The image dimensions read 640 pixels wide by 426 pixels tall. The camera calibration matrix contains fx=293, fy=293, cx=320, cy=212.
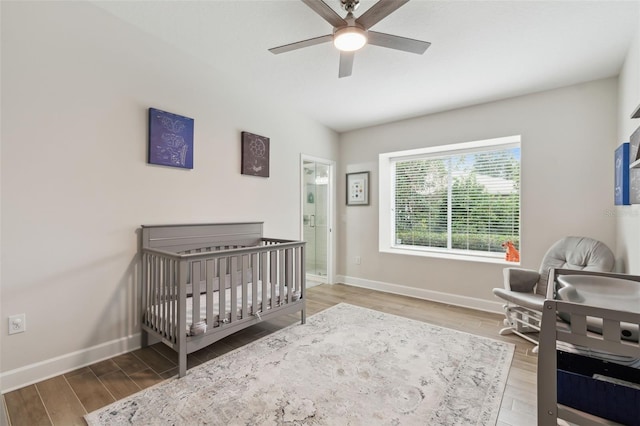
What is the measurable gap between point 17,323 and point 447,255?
13.3ft

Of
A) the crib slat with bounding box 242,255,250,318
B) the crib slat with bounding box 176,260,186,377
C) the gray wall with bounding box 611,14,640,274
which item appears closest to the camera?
the crib slat with bounding box 176,260,186,377

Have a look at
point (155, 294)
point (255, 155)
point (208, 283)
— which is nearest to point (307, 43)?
point (255, 155)

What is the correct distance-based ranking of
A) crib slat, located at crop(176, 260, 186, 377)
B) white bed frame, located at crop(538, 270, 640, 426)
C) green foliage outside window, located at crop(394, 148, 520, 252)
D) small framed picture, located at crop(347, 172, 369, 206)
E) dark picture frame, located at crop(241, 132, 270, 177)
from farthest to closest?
small framed picture, located at crop(347, 172, 369, 206) < green foliage outside window, located at crop(394, 148, 520, 252) < dark picture frame, located at crop(241, 132, 270, 177) < crib slat, located at crop(176, 260, 186, 377) < white bed frame, located at crop(538, 270, 640, 426)

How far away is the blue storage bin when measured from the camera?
40.6 inches

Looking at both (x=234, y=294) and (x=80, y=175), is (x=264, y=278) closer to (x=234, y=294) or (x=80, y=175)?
(x=234, y=294)

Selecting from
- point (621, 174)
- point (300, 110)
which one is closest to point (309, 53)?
point (300, 110)

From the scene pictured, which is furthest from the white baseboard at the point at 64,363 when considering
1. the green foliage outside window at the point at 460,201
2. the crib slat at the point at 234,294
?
the green foliage outside window at the point at 460,201

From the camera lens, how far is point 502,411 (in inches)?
65.1

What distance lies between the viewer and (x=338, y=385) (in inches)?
73.9

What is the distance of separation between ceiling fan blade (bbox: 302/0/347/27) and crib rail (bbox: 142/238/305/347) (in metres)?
1.64

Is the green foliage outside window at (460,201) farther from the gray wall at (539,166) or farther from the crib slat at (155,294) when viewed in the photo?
the crib slat at (155,294)

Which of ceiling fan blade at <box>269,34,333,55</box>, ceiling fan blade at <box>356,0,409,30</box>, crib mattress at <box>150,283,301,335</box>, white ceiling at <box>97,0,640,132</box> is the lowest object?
crib mattress at <box>150,283,301,335</box>

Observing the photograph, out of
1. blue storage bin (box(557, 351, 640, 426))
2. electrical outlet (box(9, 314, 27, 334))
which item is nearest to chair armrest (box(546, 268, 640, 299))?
blue storage bin (box(557, 351, 640, 426))

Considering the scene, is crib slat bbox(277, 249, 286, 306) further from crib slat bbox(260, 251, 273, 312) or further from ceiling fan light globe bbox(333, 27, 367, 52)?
ceiling fan light globe bbox(333, 27, 367, 52)
